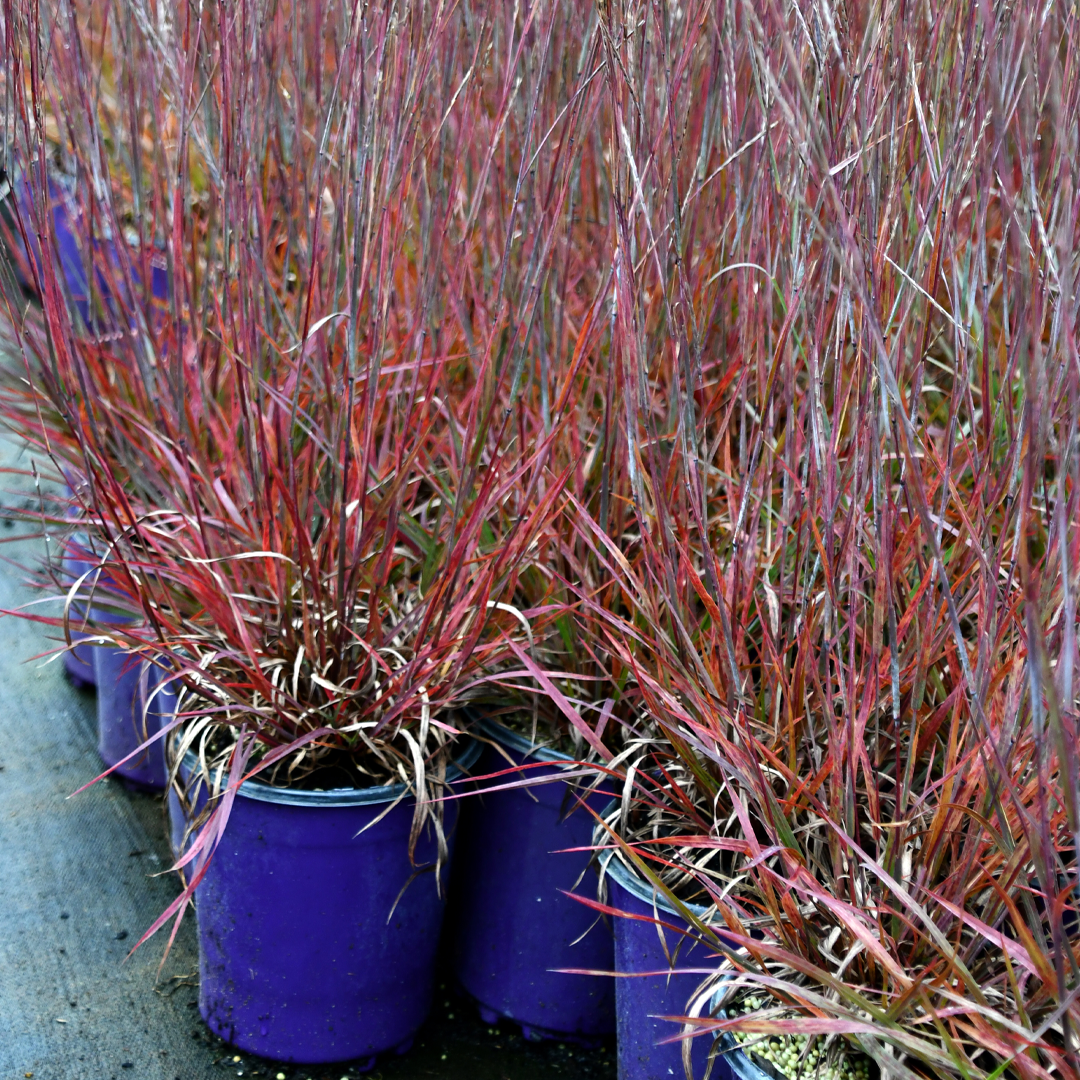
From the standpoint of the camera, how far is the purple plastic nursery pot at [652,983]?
1.36 m

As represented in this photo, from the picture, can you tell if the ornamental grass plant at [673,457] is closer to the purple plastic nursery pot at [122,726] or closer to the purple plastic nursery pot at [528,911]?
the purple plastic nursery pot at [528,911]

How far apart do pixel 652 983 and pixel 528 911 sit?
33 cm

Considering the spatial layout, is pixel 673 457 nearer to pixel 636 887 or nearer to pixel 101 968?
pixel 636 887

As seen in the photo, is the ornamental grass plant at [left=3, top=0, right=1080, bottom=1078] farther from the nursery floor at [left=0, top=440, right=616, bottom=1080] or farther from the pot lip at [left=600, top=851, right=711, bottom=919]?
the nursery floor at [left=0, top=440, right=616, bottom=1080]

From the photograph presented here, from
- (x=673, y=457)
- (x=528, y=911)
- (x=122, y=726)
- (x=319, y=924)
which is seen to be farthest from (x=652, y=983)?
(x=122, y=726)

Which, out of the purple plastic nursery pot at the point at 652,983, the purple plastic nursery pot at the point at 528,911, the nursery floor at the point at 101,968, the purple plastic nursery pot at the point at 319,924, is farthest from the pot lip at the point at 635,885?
the nursery floor at the point at 101,968

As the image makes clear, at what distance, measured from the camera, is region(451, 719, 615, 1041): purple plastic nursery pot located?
1648 millimetres

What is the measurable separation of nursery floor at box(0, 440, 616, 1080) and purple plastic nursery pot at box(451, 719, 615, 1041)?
0.25 ft

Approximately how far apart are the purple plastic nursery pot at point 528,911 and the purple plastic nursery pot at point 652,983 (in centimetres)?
18

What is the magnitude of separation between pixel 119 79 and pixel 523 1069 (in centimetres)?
172

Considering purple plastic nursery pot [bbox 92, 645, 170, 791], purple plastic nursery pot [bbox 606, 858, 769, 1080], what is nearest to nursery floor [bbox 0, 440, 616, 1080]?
purple plastic nursery pot [bbox 92, 645, 170, 791]

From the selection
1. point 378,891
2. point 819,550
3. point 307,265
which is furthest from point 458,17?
point 378,891

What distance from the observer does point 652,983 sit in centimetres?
141

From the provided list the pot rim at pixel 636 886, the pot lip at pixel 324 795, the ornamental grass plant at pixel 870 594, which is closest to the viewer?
the ornamental grass plant at pixel 870 594
